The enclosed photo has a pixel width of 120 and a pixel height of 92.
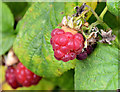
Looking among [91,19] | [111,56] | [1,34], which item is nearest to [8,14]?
[1,34]

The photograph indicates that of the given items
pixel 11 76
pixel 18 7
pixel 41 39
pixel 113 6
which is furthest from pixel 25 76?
pixel 113 6

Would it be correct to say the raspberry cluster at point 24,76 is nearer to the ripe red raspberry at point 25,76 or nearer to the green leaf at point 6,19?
the ripe red raspberry at point 25,76

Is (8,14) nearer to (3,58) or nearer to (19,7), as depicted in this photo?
(19,7)

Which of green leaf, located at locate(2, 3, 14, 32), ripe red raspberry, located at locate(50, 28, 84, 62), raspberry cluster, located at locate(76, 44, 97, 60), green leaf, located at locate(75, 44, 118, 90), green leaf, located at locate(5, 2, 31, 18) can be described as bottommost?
green leaf, located at locate(75, 44, 118, 90)

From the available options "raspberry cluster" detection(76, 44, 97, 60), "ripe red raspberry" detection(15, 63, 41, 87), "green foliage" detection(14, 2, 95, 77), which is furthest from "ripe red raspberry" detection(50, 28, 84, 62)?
"ripe red raspberry" detection(15, 63, 41, 87)

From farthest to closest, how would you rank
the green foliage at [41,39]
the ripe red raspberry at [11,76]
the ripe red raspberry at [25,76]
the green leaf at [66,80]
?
the green leaf at [66,80]
the ripe red raspberry at [11,76]
the ripe red raspberry at [25,76]
the green foliage at [41,39]

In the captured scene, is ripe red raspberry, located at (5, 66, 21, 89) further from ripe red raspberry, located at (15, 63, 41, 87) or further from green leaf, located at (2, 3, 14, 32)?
green leaf, located at (2, 3, 14, 32)

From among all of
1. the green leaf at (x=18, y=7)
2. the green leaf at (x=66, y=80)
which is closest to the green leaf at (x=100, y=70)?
the green leaf at (x=66, y=80)
